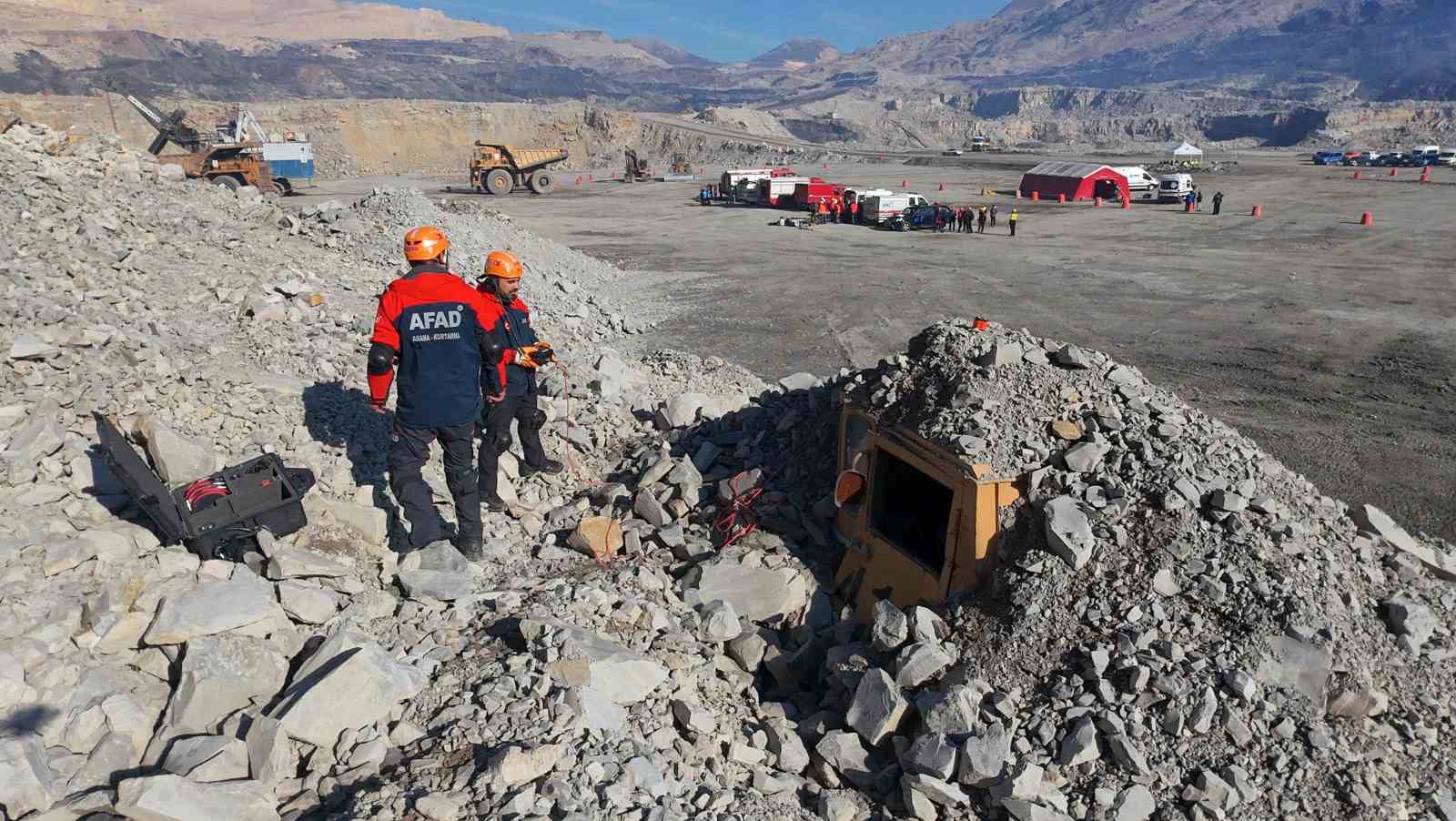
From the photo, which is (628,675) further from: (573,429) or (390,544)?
(573,429)

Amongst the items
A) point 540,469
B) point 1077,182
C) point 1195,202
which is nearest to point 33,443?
point 540,469

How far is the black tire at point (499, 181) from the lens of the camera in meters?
33.5

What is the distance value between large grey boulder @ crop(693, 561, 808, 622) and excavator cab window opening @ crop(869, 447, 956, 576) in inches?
24.1

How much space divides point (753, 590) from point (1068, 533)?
1.68 metres

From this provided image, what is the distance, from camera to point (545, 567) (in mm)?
5188

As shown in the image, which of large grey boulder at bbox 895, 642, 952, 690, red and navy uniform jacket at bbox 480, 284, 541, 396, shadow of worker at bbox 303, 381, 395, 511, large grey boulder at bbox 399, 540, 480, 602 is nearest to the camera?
large grey boulder at bbox 895, 642, 952, 690

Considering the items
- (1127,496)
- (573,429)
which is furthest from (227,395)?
(1127,496)

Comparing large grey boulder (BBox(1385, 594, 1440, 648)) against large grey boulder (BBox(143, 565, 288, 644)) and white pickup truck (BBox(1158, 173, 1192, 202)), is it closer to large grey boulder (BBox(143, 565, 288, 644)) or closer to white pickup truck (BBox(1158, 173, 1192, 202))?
large grey boulder (BBox(143, 565, 288, 644))

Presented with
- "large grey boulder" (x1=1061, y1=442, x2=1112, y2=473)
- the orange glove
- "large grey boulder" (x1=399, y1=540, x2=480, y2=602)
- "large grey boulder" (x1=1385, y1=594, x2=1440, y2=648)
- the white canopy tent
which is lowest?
"large grey boulder" (x1=399, y1=540, x2=480, y2=602)

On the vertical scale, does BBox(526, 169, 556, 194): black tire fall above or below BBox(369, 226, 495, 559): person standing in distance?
above

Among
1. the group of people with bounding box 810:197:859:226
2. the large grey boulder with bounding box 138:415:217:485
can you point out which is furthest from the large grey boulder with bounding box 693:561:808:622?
the group of people with bounding box 810:197:859:226

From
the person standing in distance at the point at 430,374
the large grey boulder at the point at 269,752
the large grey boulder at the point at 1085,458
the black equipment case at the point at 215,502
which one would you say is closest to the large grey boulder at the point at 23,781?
the large grey boulder at the point at 269,752

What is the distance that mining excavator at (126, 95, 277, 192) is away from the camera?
25391 mm

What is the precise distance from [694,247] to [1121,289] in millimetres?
10118
